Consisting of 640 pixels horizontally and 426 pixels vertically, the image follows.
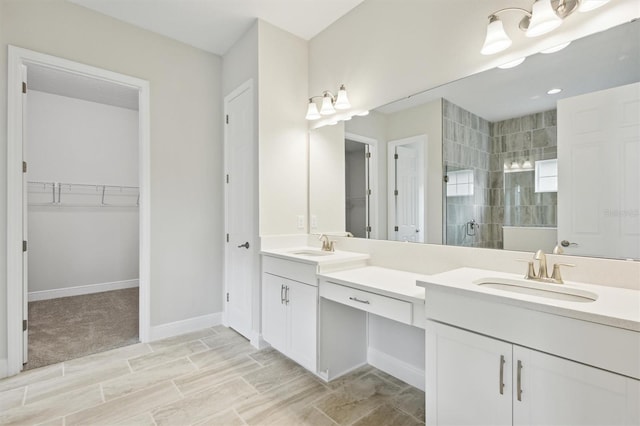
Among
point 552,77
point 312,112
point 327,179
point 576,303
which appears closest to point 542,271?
point 576,303

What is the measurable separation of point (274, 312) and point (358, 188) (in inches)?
48.9

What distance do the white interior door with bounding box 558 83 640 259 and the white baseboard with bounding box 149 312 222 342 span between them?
10.2 ft

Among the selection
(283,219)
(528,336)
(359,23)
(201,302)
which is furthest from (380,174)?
(201,302)

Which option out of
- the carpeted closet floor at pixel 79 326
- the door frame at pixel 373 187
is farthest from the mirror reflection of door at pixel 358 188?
the carpeted closet floor at pixel 79 326

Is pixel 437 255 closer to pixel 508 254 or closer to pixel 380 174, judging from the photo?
pixel 508 254

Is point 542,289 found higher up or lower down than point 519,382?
higher up

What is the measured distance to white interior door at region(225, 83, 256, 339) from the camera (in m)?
2.84

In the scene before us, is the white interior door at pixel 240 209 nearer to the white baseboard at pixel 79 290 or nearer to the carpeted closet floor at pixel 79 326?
the carpeted closet floor at pixel 79 326

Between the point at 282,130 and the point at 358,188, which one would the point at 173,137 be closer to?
the point at 282,130

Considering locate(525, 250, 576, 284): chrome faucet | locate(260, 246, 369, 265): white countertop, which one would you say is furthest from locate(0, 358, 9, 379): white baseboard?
locate(525, 250, 576, 284): chrome faucet

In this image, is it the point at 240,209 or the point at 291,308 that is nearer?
the point at 291,308

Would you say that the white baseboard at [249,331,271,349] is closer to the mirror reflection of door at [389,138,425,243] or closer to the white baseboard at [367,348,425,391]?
the white baseboard at [367,348,425,391]

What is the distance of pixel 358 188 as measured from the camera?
2.53 meters

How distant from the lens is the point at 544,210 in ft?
4.97
